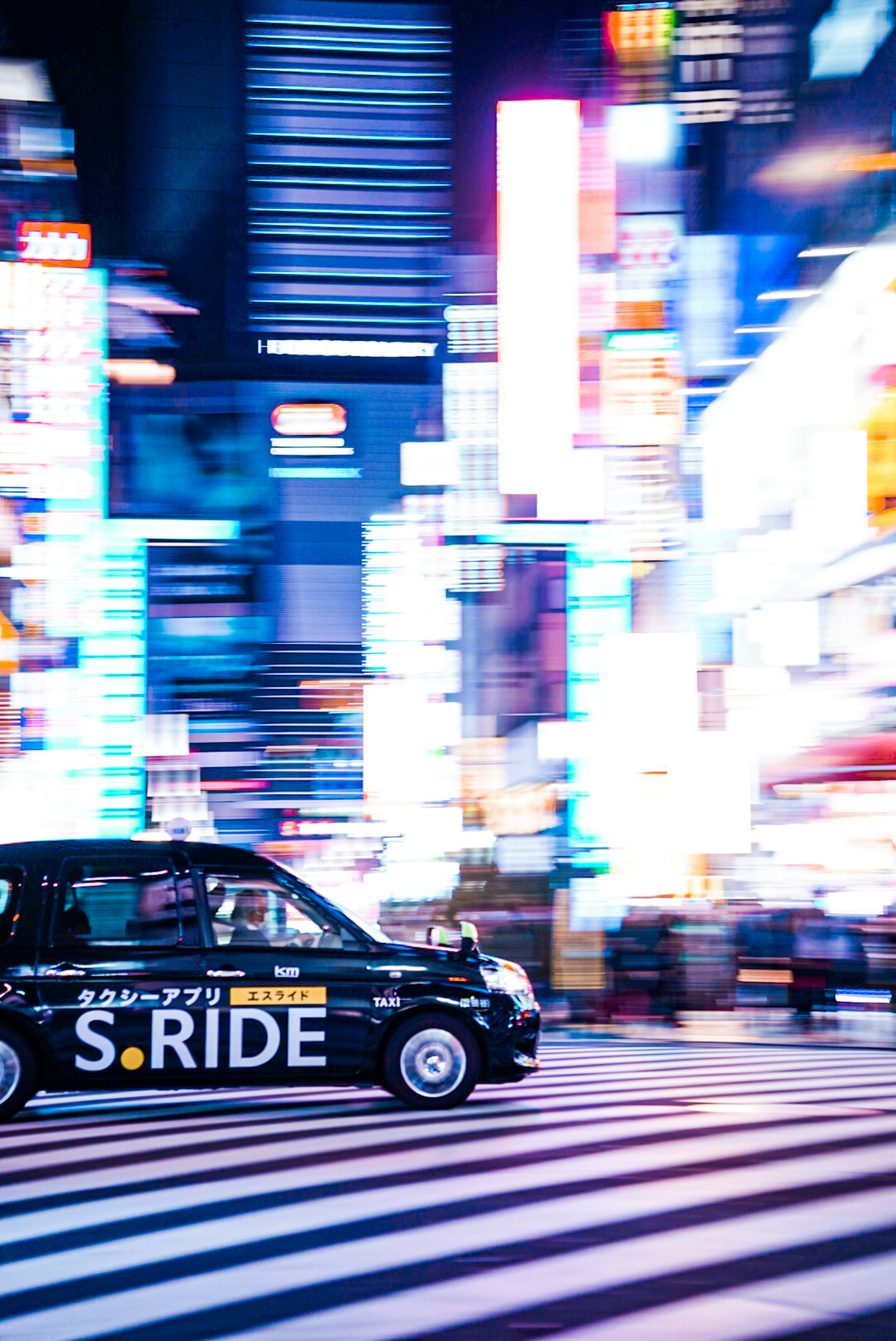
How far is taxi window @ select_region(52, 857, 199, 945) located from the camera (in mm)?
7887

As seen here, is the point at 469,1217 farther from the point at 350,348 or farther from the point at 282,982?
the point at 350,348

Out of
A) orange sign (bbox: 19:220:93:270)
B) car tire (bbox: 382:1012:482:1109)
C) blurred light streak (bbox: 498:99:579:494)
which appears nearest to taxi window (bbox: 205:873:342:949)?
car tire (bbox: 382:1012:482:1109)

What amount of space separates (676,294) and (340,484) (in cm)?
8915

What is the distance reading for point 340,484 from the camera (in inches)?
5089

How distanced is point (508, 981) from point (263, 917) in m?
1.40

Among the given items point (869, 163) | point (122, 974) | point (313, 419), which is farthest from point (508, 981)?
point (313, 419)

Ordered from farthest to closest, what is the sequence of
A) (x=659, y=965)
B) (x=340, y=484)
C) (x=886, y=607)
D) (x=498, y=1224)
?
(x=340, y=484)
(x=886, y=607)
(x=659, y=965)
(x=498, y=1224)

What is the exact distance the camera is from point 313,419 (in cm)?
12875

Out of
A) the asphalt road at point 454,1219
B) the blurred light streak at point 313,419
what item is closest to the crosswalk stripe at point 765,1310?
the asphalt road at point 454,1219

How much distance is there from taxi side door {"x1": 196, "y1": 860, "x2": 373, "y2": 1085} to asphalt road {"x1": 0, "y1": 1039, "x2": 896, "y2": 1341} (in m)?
0.30

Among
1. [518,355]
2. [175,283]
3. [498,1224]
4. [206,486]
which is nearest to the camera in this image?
[498,1224]

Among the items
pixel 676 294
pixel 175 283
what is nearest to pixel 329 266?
pixel 175 283

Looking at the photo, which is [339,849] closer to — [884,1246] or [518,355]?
[518,355]

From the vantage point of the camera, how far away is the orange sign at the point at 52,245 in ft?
188
